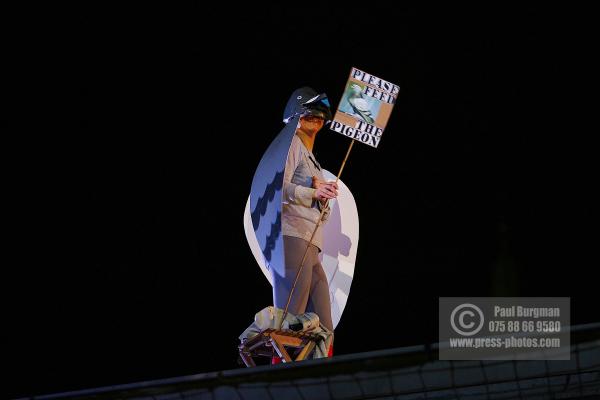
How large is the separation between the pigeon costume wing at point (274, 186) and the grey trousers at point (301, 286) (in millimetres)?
35

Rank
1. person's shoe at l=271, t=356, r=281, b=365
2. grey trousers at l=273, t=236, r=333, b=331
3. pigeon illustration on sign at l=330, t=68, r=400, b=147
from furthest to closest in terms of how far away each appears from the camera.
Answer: pigeon illustration on sign at l=330, t=68, r=400, b=147
grey trousers at l=273, t=236, r=333, b=331
person's shoe at l=271, t=356, r=281, b=365

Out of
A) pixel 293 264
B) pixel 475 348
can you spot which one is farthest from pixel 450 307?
pixel 475 348

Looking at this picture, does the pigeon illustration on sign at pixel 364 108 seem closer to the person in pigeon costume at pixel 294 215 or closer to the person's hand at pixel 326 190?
the person in pigeon costume at pixel 294 215

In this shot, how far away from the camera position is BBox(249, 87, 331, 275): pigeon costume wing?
3.39 meters

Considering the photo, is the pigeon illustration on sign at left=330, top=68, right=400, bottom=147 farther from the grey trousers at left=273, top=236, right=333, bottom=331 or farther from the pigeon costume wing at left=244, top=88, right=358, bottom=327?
the grey trousers at left=273, top=236, right=333, bottom=331

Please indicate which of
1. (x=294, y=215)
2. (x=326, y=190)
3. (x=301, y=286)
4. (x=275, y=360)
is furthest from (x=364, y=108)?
(x=275, y=360)

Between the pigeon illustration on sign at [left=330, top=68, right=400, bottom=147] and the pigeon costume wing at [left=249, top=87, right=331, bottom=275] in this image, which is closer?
the pigeon costume wing at [left=249, top=87, right=331, bottom=275]

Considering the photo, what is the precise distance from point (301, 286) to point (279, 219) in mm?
290

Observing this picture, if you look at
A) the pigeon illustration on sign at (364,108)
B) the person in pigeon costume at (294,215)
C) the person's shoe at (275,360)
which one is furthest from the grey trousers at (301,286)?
the pigeon illustration on sign at (364,108)

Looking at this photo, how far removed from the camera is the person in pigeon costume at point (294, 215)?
3344 millimetres

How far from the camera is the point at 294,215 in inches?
134

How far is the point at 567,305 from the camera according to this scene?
321 cm

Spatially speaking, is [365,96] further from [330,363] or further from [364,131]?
[330,363]

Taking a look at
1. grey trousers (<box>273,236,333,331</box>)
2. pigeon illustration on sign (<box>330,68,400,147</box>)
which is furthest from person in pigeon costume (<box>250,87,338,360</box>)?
pigeon illustration on sign (<box>330,68,400,147</box>)
